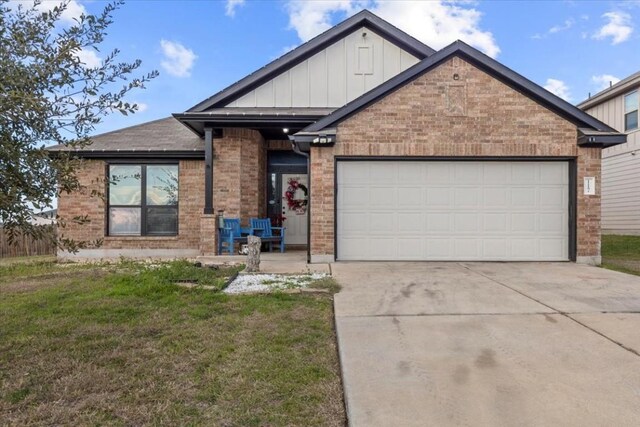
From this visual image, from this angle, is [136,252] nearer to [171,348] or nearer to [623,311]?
[171,348]

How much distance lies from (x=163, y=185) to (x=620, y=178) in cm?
1712

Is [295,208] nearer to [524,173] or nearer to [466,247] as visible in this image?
[466,247]

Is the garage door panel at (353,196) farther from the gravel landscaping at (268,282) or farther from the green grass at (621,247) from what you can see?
the green grass at (621,247)

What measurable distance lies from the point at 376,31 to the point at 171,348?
1052cm

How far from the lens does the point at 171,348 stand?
3754mm

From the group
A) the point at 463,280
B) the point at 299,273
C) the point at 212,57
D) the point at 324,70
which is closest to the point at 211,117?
the point at 324,70

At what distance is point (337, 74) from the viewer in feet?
37.6

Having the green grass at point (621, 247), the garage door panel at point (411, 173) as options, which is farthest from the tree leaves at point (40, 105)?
the green grass at point (621, 247)

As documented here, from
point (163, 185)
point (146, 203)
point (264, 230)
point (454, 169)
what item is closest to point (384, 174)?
point (454, 169)

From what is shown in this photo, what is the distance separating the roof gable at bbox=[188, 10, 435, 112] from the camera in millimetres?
11010

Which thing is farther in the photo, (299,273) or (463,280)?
(299,273)

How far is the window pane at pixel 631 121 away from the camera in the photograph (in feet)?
50.1

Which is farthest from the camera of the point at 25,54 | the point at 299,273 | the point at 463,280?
the point at 299,273

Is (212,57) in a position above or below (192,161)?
above
